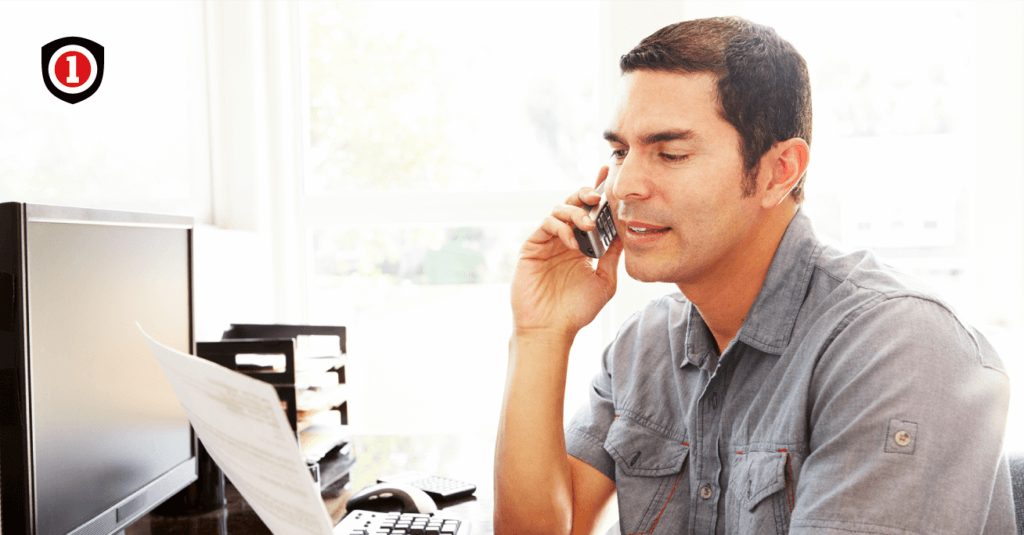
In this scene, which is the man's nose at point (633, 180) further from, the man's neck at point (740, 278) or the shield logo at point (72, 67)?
the shield logo at point (72, 67)

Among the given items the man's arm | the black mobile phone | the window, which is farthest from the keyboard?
the window

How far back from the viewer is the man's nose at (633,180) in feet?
3.39

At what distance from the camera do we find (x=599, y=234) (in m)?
1.18

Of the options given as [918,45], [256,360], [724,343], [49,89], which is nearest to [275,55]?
[49,89]

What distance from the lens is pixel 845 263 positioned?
0.98 metres

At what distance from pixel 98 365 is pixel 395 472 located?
0.71 m

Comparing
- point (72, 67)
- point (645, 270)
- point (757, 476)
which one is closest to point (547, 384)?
point (645, 270)

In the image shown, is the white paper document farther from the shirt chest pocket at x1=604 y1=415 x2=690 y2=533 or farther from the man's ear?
the man's ear

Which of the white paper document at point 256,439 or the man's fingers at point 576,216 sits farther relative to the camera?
the man's fingers at point 576,216

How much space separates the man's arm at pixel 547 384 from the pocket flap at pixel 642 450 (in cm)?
8

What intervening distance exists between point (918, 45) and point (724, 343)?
152 centimetres

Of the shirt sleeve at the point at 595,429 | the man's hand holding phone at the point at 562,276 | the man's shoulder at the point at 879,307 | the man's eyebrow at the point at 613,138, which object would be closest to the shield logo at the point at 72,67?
the man's hand holding phone at the point at 562,276

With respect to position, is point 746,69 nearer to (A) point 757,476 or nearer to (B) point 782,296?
(B) point 782,296

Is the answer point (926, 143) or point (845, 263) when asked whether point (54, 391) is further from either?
point (926, 143)
